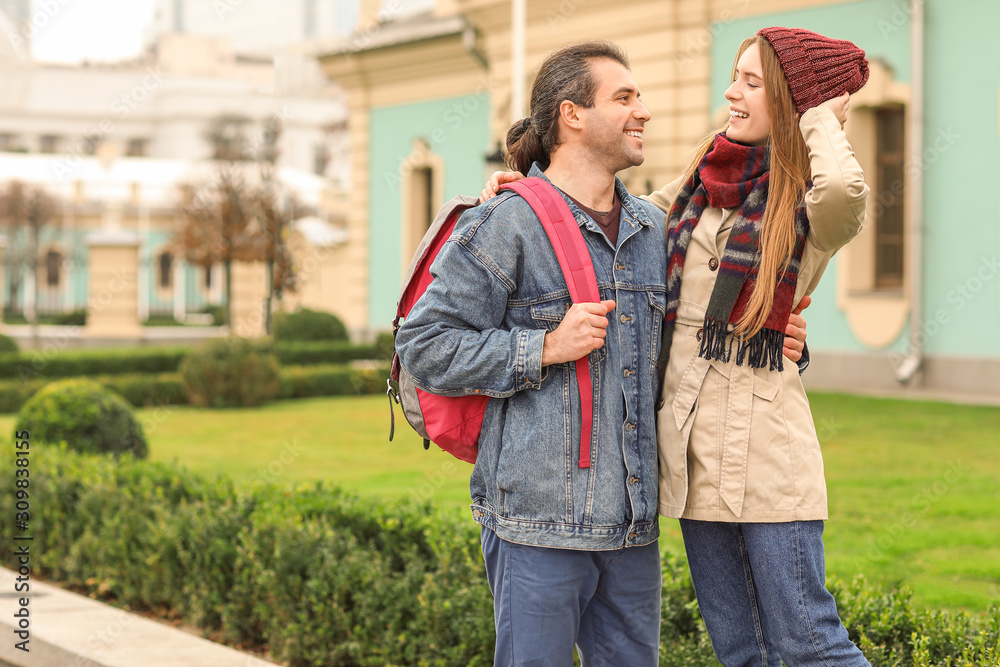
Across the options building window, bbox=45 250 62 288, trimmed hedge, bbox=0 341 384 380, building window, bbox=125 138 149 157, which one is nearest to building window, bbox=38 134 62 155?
building window, bbox=125 138 149 157

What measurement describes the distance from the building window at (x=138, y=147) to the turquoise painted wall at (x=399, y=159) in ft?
Result: 156

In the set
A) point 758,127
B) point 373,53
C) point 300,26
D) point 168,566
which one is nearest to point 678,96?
point 373,53

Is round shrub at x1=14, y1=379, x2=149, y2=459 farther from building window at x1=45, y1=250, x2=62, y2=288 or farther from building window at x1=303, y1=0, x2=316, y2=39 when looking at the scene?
building window at x1=303, y1=0, x2=316, y2=39

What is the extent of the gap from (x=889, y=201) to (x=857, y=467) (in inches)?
271

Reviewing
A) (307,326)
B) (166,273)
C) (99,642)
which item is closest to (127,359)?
(307,326)

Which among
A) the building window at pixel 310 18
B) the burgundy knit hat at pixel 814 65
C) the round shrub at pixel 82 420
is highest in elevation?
the building window at pixel 310 18

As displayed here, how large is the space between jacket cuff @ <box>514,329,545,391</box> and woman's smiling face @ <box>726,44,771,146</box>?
720 mm

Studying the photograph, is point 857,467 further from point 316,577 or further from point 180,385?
point 180,385

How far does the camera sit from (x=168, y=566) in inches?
197

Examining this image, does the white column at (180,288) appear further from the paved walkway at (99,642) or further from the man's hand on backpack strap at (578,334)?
the man's hand on backpack strap at (578,334)

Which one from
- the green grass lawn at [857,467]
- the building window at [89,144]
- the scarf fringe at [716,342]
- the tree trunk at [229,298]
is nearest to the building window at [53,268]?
the building window at [89,144]

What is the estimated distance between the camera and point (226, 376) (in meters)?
14.3

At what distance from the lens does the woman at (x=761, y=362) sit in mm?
2443

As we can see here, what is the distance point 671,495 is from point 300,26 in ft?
459
